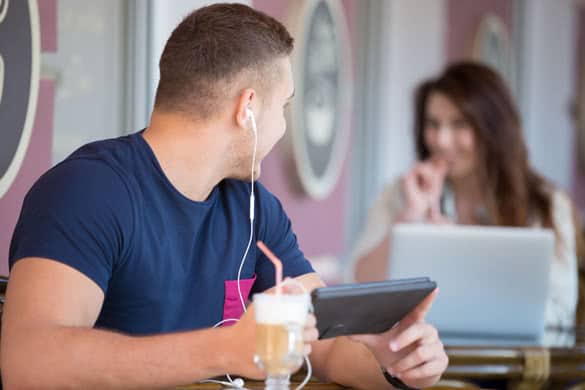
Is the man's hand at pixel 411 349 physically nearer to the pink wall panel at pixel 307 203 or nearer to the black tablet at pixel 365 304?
the black tablet at pixel 365 304

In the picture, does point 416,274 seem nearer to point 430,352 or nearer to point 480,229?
point 480,229

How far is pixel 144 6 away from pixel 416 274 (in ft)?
3.33

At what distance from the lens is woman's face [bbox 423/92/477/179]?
3549 millimetres

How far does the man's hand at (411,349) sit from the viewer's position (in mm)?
1529

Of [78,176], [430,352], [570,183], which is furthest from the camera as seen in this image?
[570,183]

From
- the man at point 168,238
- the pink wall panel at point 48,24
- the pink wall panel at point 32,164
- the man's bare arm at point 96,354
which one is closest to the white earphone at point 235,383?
the man at point 168,238

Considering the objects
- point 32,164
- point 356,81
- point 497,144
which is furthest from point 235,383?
point 356,81

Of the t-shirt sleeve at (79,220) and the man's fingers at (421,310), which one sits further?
the man's fingers at (421,310)

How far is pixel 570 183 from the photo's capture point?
9.41 meters

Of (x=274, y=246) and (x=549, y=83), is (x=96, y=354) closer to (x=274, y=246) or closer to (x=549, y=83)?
(x=274, y=246)

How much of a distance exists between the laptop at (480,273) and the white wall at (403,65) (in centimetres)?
228

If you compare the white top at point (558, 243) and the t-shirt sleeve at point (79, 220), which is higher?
the t-shirt sleeve at point (79, 220)

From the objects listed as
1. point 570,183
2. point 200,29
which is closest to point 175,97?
point 200,29

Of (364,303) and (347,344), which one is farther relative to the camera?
(347,344)
